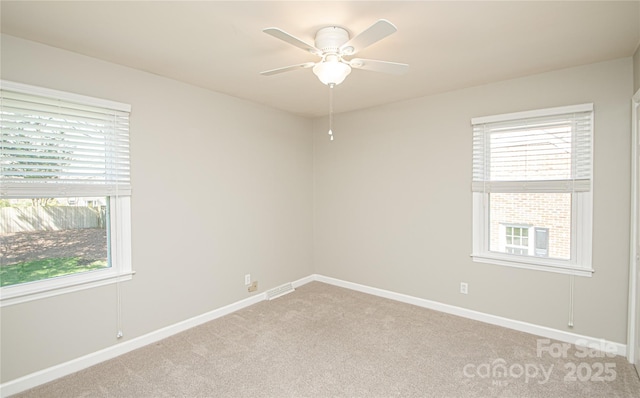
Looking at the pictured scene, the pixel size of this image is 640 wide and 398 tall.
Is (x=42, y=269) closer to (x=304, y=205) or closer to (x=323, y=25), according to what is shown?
(x=323, y=25)

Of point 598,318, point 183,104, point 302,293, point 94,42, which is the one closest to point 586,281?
point 598,318

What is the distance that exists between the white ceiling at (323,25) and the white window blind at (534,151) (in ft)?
1.47

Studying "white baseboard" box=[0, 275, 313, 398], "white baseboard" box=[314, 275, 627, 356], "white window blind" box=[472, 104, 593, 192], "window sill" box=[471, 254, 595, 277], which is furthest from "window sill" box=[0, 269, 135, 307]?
"white window blind" box=[472, 104, 593, 192]

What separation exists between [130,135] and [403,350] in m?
3.09

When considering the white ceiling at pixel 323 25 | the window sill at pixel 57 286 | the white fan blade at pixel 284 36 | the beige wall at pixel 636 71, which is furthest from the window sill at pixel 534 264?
the window sill at pixel 57 286

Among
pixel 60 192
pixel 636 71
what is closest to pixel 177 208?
pixel 60 192

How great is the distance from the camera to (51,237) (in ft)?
7.74

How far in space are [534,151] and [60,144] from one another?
4139 mm

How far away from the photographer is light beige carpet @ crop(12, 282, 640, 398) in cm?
215

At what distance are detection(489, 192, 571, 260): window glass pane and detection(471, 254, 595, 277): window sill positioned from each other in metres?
0.08

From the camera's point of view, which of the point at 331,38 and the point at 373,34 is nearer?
the point at 373,34

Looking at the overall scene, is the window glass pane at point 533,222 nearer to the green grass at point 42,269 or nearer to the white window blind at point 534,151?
the white window blind at point 534,151

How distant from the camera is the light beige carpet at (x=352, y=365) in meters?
2.15

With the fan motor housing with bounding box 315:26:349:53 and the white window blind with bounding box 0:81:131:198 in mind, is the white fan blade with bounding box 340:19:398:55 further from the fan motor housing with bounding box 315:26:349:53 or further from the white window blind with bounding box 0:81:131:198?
the white window blind with bounding box 0:81:131:198
